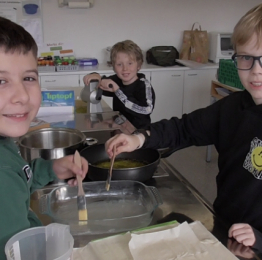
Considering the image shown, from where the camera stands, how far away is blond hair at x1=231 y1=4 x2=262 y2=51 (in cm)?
101

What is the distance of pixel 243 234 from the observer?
2.80ft

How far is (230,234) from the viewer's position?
863mm

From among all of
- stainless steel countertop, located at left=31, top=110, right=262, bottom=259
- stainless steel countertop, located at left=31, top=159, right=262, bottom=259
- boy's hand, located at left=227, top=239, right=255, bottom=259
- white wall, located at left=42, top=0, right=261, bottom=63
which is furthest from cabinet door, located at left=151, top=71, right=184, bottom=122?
boy's hand, located at left=227, top=239, right=255, bottom=259

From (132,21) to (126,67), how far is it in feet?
6.18

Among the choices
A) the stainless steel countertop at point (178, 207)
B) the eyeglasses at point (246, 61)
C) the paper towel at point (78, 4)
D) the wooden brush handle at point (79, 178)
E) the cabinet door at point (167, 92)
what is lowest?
the cabinet door at point (167, 92)

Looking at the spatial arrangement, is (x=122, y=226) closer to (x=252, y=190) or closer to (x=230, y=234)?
(x=230, y=234)

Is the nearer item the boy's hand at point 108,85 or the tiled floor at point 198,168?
the boy's hand at point 108,85

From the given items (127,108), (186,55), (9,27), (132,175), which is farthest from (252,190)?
(186,55)

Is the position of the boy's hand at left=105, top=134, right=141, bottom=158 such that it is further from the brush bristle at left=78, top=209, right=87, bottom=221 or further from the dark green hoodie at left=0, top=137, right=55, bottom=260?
the dark green hoodie at left=0, top=137, right=55, bottom=260

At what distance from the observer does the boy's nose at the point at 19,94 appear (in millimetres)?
763

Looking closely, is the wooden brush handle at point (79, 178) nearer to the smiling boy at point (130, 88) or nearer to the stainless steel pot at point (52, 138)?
the stainless steel pot at point (52, 138)

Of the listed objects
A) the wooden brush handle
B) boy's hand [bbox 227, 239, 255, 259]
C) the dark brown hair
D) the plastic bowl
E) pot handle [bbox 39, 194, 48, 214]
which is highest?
the plastic bowl

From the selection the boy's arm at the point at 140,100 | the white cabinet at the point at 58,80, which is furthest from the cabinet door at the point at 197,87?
the boy's arm at the point at 140,100

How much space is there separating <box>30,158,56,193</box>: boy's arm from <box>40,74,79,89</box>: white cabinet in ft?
8.72
